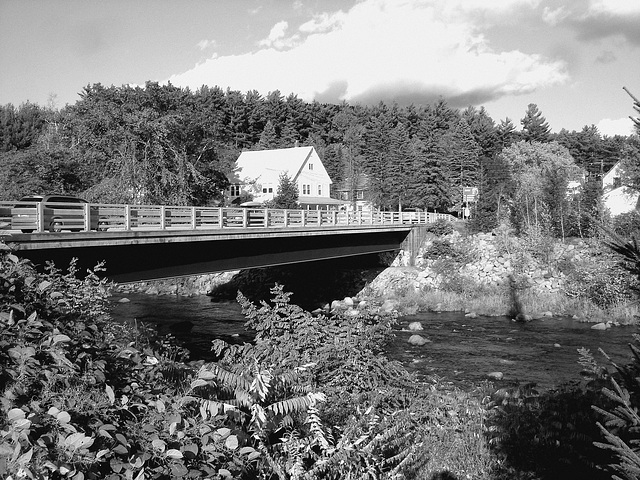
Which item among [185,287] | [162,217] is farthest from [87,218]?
[185,287]

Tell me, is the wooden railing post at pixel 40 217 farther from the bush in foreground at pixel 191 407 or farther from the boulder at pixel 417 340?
the boulder at pixel 417 340

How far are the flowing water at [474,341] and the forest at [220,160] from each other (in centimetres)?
590

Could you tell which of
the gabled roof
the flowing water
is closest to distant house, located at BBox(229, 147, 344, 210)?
the gabled roof

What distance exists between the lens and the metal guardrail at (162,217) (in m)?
15.5

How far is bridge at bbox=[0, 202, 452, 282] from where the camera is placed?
50.1 ft

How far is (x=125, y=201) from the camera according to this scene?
4312 centimetres

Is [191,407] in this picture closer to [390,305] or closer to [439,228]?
[390,305]

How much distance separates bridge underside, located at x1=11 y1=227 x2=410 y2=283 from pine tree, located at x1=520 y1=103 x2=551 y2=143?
65062mm

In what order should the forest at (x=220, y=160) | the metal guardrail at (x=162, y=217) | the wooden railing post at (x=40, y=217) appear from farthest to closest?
the forest at (x=220, y=160) → the metal guardrail at (x=162, y=217) → the wooden railing post at (x=40, y=217)

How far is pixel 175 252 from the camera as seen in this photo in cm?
2052

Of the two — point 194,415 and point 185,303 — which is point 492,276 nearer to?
point 185,303

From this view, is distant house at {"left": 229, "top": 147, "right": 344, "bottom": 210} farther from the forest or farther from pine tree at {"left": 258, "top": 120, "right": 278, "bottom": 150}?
pine tree at {"left": 258, "top": 120, "right": 278, "bottom": 150}

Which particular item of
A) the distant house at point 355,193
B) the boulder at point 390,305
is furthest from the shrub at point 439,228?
the distant house at point 355,193

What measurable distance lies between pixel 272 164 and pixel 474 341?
46227 millimetres
